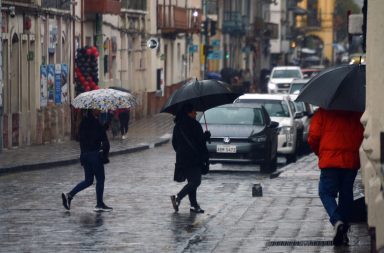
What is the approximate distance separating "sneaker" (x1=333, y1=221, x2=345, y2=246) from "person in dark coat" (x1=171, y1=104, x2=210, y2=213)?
181 inches

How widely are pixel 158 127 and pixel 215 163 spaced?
19142 millimetres

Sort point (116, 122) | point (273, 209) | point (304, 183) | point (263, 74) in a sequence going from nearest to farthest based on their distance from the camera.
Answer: point (273, 209) < point (304, 183) < point (116, 122) < point (263, 74)

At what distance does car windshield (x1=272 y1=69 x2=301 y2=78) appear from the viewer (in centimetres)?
6656

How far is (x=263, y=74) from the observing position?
265 feet

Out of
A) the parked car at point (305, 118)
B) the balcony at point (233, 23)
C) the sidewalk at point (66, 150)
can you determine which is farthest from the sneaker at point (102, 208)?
the balcony at point (233, 23)

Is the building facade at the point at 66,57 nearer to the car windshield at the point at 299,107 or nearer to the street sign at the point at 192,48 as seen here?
the street sign at the point at 192,48

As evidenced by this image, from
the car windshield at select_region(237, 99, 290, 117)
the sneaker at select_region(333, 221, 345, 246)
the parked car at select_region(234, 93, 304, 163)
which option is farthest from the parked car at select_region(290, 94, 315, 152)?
the sneaker at select_region(333, 221, 345, 246)

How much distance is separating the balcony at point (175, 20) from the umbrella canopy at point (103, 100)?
39.5 metres

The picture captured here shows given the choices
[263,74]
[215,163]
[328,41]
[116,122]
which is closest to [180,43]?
[263,74]

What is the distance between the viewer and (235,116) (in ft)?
96.3

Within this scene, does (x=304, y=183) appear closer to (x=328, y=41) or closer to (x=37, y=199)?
(x=37, y=199)

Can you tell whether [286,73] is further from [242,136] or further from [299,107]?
[242,136]

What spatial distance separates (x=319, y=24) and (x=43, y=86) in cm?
9617

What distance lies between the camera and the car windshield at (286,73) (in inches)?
2621
